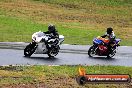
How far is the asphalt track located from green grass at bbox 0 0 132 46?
403cm

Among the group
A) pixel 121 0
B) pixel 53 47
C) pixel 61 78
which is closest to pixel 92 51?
pixel 53 47

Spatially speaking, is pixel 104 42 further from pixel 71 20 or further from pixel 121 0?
pixel 121 0

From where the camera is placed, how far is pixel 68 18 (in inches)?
1690

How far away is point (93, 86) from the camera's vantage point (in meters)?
14.2

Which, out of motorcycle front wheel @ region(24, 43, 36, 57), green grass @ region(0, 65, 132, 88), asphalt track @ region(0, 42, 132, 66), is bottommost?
asphalt track @ region(0, 42, 132, 66)

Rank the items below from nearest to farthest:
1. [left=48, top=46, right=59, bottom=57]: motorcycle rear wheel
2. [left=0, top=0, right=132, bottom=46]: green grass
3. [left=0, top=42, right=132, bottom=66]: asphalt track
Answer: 1. [left=0, top=42, right=132, bottom=66]: asphalt track
2. [left=48, top=46, right=59, bottom=57]: motorcycle rear wheel
3. [left=0, top=0, right=132, bottom=46]: green grass

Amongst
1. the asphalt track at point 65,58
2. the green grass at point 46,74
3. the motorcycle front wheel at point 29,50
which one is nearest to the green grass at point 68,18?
the asphalt track at point 65,58

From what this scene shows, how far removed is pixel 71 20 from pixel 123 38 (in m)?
9.25

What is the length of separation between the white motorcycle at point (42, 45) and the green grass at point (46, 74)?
11.5 ft

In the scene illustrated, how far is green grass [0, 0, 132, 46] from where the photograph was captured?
31.2 metres

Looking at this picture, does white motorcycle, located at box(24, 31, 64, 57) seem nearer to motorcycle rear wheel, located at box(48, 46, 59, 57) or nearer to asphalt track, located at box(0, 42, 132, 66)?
motorcycle rear wheel, located at box(48, 46, 59, 57)

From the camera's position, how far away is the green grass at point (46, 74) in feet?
46.4

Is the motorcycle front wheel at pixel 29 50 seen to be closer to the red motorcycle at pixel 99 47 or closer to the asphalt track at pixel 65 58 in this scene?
the asphalt track at pixel 65 58

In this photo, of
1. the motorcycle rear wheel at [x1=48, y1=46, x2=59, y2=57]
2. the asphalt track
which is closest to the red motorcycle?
the asphalt track
